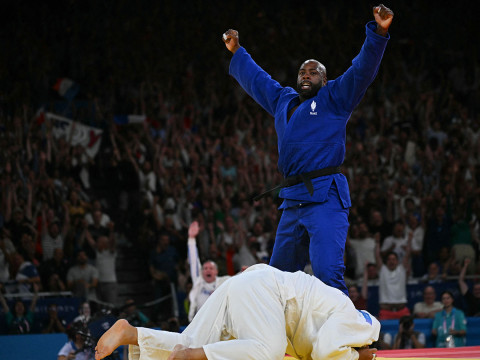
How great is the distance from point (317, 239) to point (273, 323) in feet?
2.79

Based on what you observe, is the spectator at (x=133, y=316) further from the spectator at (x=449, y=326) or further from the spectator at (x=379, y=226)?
the spectator at (x=379, y=226)

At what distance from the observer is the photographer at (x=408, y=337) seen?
26.6 ft

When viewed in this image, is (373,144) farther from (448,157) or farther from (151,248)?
(151,248)

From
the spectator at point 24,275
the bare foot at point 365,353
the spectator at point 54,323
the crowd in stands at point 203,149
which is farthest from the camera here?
the crowd in stands at point 203,149

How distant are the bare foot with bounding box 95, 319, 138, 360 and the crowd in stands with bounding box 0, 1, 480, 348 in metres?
4.65

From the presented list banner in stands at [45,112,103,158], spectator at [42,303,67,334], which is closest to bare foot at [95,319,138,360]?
spectator at [42,303,67,334]

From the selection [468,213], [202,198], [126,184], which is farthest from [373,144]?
[126,184]

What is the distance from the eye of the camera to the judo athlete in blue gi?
4.53m

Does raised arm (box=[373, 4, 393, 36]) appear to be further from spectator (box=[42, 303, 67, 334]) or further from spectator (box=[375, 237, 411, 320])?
spectator (box=[42, 303, 67, 334])

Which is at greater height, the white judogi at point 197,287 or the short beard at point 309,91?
the short beard at point 309,91

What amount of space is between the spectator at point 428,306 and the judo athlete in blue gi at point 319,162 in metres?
4.31

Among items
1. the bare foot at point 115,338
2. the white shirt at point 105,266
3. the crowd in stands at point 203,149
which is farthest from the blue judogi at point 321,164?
the white shirt at point 105,266

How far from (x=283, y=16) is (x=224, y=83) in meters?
2.49

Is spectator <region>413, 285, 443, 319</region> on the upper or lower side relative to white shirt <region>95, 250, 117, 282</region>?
lower
